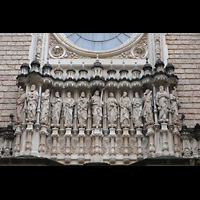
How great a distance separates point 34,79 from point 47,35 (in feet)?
9.71

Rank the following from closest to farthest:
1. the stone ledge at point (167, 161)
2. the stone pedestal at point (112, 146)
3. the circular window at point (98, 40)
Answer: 1. the stone ledge at point (167, 161)
2. the stone pedestal at point (112, 146)
3. the circular window at point (98, 40)

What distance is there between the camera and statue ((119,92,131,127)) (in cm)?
1192

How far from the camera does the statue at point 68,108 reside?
11.9 metres

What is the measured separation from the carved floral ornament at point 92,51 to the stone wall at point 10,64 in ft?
3.78

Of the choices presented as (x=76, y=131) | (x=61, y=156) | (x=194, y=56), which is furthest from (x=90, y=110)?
(x=194, y=56)

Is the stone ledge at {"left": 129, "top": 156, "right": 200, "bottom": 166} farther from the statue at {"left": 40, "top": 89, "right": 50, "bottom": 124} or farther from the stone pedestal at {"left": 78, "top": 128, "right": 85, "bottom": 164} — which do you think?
the statue at {"left": 40, "top": 89, "right": 50, "bottom": 124}

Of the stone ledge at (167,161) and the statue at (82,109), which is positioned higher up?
the statue at (82,109)

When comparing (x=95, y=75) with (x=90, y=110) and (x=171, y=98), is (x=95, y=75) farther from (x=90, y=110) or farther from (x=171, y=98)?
(x=171, y=98)

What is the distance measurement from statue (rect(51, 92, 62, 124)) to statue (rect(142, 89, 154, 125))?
291 cm

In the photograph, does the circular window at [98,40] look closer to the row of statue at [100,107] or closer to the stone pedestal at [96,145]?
the row of statue at [100,107]

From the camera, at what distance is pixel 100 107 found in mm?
12148

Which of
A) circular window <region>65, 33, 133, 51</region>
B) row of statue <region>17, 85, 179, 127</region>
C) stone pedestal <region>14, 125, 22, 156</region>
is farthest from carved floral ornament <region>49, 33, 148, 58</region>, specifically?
stone pedestal <region>14, 125, 22, 156</region>

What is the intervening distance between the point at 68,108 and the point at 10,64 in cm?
334

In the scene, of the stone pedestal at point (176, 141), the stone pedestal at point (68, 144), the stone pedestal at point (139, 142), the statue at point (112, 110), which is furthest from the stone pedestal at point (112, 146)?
the stone pedestal at point (176, 141)
